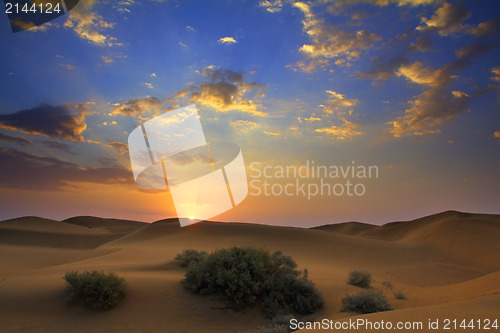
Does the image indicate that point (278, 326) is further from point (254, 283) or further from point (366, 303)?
point (366, 303)

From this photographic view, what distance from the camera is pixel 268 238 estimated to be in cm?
3153

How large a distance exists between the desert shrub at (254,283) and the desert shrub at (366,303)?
3.24 feet

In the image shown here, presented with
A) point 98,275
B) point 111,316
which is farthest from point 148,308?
point 98,275

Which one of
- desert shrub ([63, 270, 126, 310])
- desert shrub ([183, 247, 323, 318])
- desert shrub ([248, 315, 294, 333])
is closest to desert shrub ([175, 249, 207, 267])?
desert shrub ([183, 247, 323, 318])

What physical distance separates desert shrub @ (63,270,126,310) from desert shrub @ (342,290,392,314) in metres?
7.55

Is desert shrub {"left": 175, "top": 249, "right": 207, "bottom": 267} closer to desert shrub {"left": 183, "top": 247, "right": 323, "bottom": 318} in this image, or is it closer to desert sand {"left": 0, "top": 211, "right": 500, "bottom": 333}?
desert sand {"left": 0, "top": 211, "right": 500, "bottom": 333}

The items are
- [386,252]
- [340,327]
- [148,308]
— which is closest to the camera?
[340,327]

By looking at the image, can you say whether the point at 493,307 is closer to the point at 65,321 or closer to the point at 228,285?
the point at 228,285

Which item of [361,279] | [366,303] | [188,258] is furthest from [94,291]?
[361,279]

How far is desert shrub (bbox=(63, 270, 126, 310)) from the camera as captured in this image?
9648mm

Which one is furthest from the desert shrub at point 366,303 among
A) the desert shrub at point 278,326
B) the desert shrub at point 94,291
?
the desert shrub at point 94,291

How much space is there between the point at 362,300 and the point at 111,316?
7.89 metres

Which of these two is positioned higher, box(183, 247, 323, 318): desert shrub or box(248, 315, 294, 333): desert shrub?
box(183, 247, 323, 318): desert shrub

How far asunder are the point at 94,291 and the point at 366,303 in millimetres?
8689
